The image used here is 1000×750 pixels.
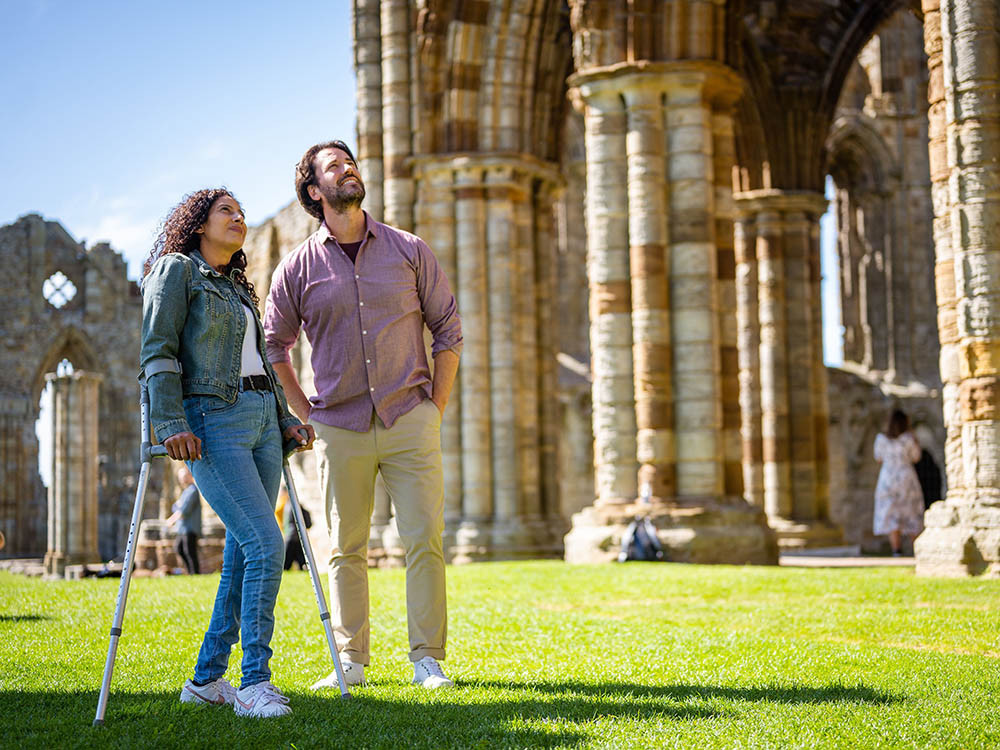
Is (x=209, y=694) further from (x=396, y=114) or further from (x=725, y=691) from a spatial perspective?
(x=396, y=114)

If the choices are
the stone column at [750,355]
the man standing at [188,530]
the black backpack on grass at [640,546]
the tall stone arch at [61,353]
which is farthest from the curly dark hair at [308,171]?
the tall stone arch at [61,353]

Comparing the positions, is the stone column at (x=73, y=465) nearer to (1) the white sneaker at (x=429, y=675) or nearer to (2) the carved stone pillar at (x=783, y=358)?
(2) the carved stone pillar at (x=783, y=358)

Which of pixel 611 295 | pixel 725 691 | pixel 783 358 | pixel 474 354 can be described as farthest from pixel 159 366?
pixel 783 358

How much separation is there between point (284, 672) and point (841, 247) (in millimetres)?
27544

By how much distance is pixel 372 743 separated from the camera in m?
4.20

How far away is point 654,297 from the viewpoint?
1486 centimetres

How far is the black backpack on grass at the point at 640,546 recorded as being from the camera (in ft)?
45.7

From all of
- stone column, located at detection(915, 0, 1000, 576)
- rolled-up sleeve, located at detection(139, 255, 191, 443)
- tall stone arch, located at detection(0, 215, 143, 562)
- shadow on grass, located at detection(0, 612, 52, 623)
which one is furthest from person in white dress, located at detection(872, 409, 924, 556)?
tall stone arch, located at detection(0, 215, 143, 562)

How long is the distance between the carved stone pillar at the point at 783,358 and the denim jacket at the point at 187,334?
1935cm

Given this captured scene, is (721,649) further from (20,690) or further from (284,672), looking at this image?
(20,690)

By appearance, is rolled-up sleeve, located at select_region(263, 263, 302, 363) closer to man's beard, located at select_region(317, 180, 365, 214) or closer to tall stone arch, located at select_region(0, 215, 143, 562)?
man's beard, located at select_region(317, 180, 365, 214)

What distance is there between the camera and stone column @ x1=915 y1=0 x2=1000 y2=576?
37.7ft

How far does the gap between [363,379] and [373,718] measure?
4.82 feet

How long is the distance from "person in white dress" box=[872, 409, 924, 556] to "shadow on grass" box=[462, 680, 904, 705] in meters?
12.2
